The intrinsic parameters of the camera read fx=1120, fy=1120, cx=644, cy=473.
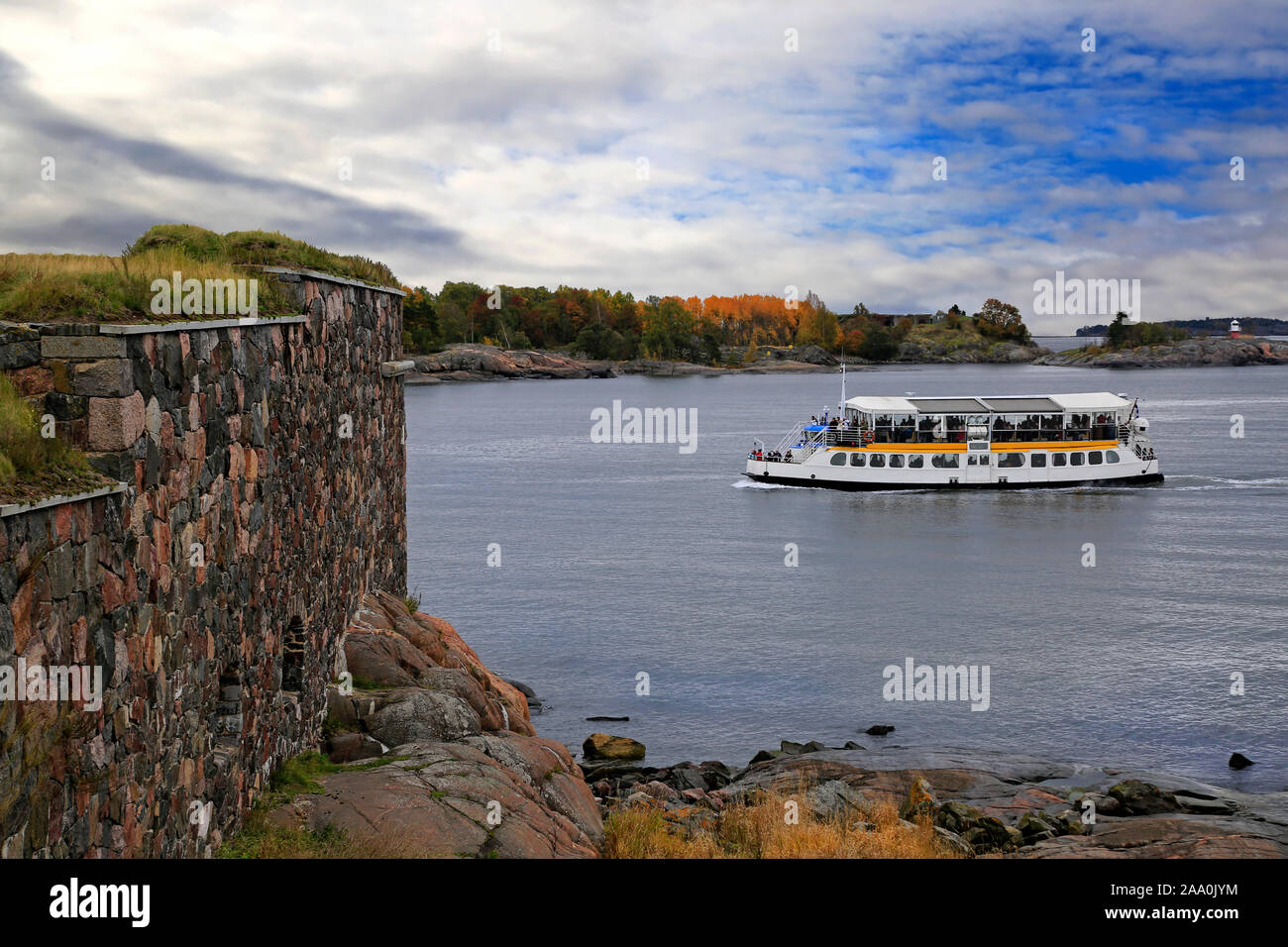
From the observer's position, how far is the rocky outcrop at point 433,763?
12.1m

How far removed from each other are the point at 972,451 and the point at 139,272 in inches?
2771

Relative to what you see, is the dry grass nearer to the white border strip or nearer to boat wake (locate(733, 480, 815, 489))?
the white border strip

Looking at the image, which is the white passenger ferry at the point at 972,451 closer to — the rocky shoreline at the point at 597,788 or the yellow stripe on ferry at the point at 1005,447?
the yellow stripe on ferry at the point at 1005,447

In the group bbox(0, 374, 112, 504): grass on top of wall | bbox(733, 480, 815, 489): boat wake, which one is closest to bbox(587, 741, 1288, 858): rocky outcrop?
bbox(0, 374, 112, 504): grass on top of wall

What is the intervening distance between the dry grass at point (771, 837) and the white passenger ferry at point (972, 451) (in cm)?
5693

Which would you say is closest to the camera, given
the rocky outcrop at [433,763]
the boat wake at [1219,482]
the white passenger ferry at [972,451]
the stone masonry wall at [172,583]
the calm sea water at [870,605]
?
the stone masonry wall at [172,583]

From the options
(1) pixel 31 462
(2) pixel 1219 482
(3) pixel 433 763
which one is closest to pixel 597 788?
(3) pixel 433 763

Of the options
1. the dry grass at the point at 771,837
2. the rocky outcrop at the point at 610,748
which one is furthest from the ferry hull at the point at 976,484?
the dry grass at the point at 771,837

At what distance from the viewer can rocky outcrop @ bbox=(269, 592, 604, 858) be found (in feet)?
39.6

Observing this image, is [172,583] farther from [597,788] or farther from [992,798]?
[992,798]

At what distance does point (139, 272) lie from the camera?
10102 millimetres

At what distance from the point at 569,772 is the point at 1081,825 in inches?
396

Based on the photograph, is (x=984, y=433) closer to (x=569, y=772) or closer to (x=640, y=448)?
(x=640, y=448)

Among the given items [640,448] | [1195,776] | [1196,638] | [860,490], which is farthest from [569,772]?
[640,448]
